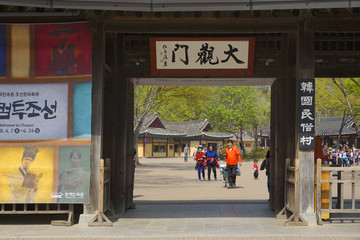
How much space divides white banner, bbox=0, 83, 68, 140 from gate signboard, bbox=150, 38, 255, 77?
2351 mm

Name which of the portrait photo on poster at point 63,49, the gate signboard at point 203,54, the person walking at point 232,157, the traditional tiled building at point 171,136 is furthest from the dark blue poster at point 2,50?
the traditional tiled building at point 171,136

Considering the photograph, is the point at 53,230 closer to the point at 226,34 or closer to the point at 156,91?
the point at 226,34

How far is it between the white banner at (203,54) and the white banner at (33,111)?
2.43 meters

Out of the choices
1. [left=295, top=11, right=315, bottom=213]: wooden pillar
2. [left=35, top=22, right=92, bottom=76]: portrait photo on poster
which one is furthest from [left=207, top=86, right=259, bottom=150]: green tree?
[left=35, top=22, right=92, bottom=76]: portrait photo on poster

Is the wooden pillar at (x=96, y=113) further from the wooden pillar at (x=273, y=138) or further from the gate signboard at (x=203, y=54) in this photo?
the wooden pillar at (x=273, y=138)

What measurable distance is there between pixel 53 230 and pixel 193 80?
16.3 feet

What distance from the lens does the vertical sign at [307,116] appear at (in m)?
10.4

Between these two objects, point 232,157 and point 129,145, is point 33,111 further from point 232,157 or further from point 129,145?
point 232,157

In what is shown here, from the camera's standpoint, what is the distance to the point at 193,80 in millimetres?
12352

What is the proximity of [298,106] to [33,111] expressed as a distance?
564 centimetres

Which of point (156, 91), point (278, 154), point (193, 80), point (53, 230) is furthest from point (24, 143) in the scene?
point (156, 91)

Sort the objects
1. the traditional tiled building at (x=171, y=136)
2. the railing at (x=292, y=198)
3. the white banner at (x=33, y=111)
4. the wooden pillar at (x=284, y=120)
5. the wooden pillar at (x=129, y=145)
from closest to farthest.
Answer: the railing at (x=292, y=198)
the white banner at (x=33, y=111)
the wooden pillar at (x=284, y=120)
the wooden pillar at (x=129, y=145)
the traditional tiled building at (x=171, y=136)

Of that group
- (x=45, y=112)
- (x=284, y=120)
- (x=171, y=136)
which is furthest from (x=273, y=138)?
(x=171, y=136)

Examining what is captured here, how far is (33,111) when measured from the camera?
34.6 ft
